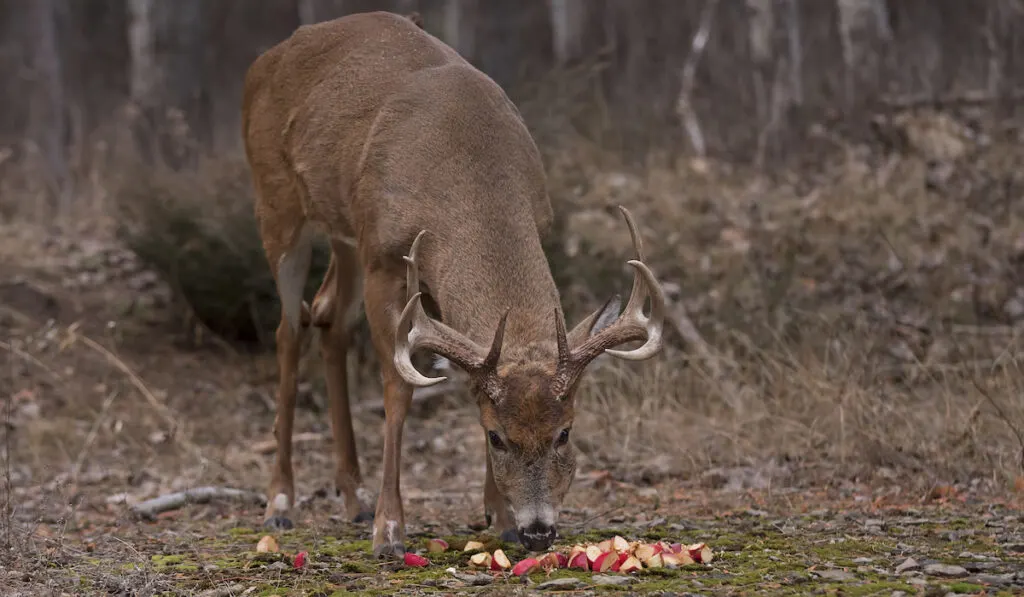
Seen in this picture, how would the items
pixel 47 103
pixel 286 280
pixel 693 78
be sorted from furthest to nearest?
pixel 47 103 → pixel 693 78 → pixel 286 280

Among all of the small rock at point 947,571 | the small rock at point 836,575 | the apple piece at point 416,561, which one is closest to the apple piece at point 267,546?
the apple piece at point 416,561

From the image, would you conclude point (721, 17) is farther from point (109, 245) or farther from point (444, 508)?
point (444, 508)

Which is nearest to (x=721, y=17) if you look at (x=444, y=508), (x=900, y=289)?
(x=900, y=289)

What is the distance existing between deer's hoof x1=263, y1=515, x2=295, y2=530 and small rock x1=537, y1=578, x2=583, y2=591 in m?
2.50

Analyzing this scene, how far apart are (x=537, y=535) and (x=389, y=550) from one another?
877 millimetres

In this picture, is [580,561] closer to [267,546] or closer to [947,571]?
[947,571]

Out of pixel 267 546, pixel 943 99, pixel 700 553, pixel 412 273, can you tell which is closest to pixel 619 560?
pixel 700 553

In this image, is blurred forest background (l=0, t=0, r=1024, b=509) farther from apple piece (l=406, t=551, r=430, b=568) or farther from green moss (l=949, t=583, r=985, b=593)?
apple piece (l=406, t=551, r=430, b=568)

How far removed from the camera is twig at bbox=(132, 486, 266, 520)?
7.80 metres

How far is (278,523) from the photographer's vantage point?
7.41 metres

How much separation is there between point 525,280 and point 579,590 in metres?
1.62

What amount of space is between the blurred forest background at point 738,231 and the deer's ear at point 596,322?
2.00m

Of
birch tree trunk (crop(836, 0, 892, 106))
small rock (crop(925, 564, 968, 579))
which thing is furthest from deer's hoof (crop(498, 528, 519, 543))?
birch tree trunk (crop(836, 0, 892, 106))

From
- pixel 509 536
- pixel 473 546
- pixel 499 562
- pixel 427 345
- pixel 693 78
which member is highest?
pixel 693 78
